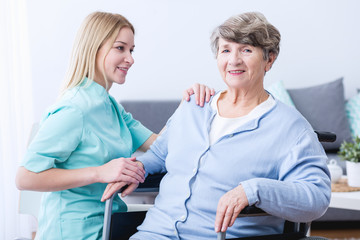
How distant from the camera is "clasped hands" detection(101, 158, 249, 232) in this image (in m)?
1.17

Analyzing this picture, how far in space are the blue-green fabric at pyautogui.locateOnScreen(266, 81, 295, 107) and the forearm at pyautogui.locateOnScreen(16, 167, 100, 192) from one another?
7.41ft

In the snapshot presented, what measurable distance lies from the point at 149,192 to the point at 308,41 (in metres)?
2.64

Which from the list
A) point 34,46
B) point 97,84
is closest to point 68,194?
point 97,84

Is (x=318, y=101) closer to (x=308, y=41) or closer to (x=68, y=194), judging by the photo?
(x=308, y=41)

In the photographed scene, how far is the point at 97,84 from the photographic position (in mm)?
1585

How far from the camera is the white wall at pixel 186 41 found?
3514mm

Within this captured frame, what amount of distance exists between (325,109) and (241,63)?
2.21 m

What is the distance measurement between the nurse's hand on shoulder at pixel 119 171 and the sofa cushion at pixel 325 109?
7.55 ft

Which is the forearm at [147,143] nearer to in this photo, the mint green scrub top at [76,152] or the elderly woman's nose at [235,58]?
the mint green scrub top at [76,152]

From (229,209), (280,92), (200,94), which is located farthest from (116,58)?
(280,92)

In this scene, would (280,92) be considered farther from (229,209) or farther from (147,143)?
(229,209)

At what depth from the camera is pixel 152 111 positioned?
3471 mm

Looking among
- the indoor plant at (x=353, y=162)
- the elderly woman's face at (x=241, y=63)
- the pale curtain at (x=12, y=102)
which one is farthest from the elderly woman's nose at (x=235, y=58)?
the pale curtain at (x=12, y=102)

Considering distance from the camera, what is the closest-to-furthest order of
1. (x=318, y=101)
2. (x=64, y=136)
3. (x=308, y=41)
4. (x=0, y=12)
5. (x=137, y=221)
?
(x=64, y=136) < (x=137, y=221) < (x=0, y=12) < (x=318, y=101) < (x=308, y=41)
